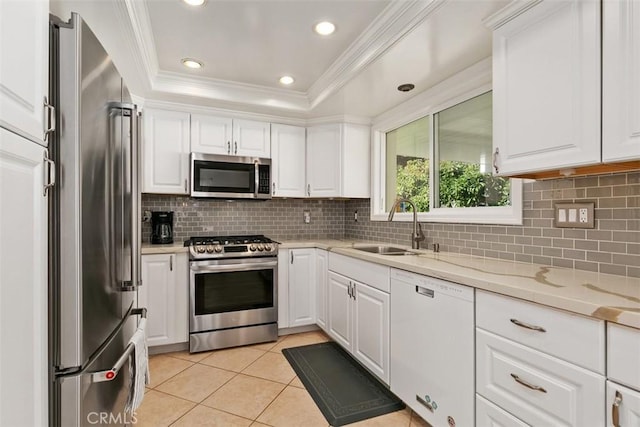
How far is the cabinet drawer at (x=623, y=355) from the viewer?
0.90m

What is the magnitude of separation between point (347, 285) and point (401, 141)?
155 centimetres

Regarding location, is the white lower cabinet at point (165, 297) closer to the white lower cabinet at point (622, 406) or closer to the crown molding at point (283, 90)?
the crown molding at point (283, 90)

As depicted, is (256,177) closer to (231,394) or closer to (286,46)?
(286,46)

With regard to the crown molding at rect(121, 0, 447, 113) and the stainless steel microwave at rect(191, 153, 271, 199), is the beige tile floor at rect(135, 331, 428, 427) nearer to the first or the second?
the stainless steel microwave at rect(191, 153, 271, 199)

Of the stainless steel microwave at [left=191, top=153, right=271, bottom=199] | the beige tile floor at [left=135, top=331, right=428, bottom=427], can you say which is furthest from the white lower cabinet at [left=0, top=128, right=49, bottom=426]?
the stainless steel microwave at [left=191, top=153, right=271, bottom=199]

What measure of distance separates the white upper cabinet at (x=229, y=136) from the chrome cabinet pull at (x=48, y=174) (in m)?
2.21

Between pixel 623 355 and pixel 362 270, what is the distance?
153cm

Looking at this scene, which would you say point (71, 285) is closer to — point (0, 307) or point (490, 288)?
point (0, 307)

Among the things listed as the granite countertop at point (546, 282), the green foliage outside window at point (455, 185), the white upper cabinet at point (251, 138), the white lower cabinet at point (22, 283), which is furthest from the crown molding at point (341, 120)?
the white lower cabinet at point (22, 283)

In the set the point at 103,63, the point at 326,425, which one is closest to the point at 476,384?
the point at 326,425

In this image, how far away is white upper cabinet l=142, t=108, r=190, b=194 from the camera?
2.91 metres

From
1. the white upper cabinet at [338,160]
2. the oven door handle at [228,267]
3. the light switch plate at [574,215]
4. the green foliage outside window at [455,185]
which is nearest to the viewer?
the light switch plate at [574,215]

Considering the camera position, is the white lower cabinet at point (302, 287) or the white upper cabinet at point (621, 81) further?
the white lower cabinet at point (302, 287)

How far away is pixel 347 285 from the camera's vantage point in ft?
8.46
